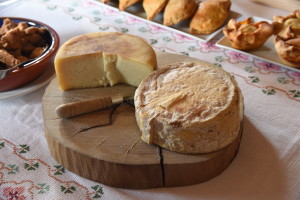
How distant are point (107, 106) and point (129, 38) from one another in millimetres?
283

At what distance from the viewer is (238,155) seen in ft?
3.54

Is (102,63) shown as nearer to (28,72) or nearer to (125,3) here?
(28,72)

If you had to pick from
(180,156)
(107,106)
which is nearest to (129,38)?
(107,106)

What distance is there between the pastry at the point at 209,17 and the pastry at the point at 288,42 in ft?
0.81

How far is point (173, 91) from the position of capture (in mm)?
1033

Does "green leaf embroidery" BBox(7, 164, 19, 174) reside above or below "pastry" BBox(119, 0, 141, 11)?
below

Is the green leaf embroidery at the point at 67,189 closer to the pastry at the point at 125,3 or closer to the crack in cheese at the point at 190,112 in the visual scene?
the crack in cheese at the point at 190,112

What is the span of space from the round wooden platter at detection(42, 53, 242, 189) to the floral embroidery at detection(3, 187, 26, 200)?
0.44ft

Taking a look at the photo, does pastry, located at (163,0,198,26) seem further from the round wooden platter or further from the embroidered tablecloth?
the round wooden platter

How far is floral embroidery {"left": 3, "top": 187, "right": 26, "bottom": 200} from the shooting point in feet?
3.25

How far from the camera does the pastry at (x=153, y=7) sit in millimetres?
1606

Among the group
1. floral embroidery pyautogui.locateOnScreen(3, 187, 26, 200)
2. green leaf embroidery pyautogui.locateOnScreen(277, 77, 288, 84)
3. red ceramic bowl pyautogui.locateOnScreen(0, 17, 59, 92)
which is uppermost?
red ceramic bowl pyautogui.locateOnScreen(0, 17, 59, 92)

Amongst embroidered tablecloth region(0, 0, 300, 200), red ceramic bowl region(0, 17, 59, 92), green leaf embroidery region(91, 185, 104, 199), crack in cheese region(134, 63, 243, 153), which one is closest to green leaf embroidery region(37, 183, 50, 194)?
embroidered tablecloth region(0, 0, 300, 200)

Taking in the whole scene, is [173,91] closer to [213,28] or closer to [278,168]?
[278,168]
